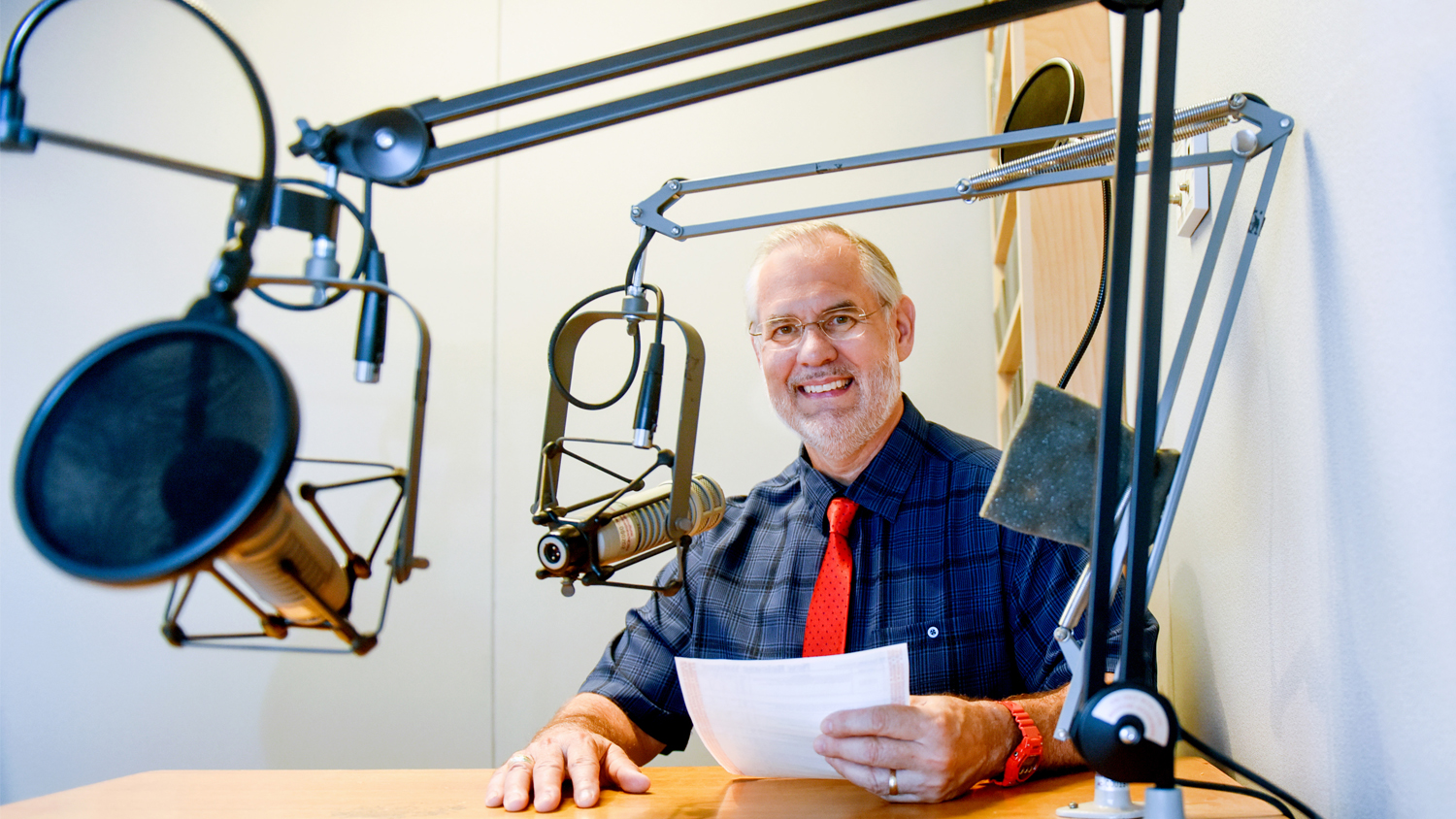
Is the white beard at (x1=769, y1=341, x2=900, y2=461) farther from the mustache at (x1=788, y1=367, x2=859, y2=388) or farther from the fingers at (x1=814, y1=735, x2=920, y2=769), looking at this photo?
the fingers at (x1=814, y1=735, x2=920, y2=769)

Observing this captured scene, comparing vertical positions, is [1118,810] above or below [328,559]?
below

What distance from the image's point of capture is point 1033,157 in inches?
27.5

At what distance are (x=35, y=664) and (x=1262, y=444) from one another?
2596 mm

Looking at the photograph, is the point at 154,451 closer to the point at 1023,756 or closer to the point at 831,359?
the point at 1023,756

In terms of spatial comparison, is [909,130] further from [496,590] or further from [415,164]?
[415,164]

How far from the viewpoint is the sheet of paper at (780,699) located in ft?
2.62

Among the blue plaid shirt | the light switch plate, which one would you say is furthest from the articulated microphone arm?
the blue plaid shirt

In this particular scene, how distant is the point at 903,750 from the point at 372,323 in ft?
1.87

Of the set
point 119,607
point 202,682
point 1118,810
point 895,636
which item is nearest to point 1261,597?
point 1118,810

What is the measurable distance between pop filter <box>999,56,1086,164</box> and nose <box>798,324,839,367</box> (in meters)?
0.66

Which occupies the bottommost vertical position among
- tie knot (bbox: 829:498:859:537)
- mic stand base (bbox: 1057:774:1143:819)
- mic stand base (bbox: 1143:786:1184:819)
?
mic stand base (bbox: 1057:774:1143:819)

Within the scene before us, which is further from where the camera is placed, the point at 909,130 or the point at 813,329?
the point at 909,130

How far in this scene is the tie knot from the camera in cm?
141

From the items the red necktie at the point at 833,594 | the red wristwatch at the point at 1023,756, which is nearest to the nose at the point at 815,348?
the red necktie at the point at 833,594
